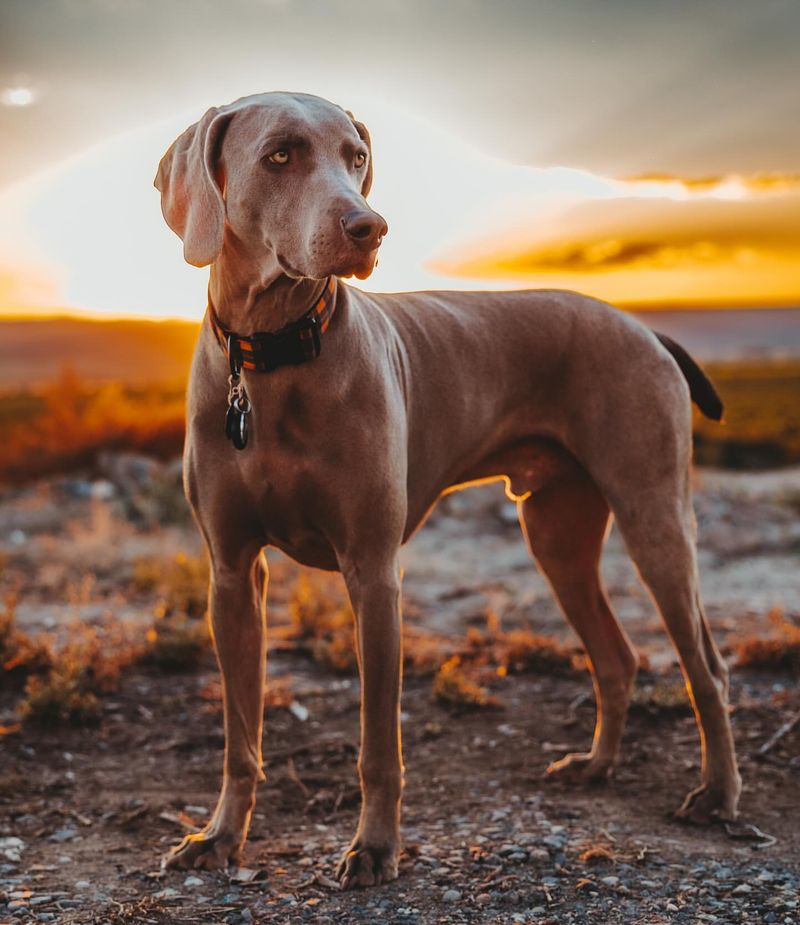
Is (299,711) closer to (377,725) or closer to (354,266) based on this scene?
(377,725)

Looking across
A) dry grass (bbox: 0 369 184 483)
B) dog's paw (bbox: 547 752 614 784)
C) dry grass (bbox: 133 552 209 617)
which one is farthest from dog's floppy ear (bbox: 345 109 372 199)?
dry grass (bbox: 0 369 184 483)

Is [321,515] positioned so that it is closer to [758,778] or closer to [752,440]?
[758,778]

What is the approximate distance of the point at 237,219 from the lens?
349 centimetres

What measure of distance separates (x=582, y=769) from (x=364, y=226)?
2.88m

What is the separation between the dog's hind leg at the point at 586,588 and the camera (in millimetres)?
4977

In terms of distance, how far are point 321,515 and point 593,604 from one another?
186 cm

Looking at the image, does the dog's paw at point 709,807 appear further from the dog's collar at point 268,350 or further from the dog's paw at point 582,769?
the dog's collar at point 268,350

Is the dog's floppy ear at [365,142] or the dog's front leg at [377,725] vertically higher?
the dog's floppy ear at [365,142]

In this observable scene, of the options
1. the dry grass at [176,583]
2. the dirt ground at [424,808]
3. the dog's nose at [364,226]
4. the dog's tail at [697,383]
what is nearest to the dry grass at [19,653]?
the dirt ground at [424,808]

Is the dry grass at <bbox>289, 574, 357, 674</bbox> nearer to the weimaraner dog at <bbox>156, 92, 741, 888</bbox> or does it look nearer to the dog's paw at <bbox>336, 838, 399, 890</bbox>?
the weimaraner dog at <bbox>156, 92, 741, 888</bbox>

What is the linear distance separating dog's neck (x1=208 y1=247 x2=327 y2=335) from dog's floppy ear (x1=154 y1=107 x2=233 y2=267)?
17cm

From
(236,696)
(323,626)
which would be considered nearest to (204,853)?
(236,696)

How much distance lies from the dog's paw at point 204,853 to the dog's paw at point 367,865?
431 mm

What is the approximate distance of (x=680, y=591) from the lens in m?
4.57
